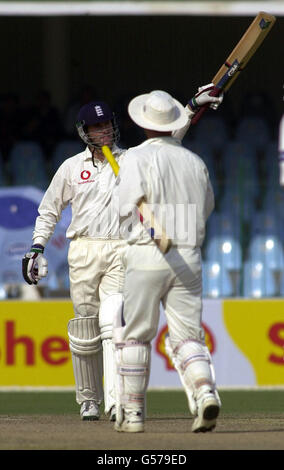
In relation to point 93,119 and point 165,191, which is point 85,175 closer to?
point 93,119

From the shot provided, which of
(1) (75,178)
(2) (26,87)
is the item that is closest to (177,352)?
(1) (75,178)

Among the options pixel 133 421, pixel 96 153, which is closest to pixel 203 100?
pixel 96 153

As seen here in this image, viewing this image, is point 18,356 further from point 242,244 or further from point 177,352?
point 177,352

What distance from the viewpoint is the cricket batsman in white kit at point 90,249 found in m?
7.94

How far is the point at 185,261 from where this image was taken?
6637 millimetres

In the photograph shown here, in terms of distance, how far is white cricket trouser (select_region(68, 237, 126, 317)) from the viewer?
791 cm

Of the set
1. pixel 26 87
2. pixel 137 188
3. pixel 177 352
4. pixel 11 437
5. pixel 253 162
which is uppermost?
pixel 26 87

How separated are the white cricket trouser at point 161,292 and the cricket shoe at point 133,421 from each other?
1.29 feet

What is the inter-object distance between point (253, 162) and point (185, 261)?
6.49m

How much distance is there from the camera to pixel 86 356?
316 inches

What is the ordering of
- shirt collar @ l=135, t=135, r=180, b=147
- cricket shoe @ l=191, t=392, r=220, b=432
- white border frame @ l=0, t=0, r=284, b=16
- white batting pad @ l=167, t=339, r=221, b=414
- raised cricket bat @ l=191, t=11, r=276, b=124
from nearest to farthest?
cricket shoe @ l=191, t=392, r=220, b=432
white batting pad @ l=167, t=339, r=221, b=414
shirt collar @ l=135, t=135, r=180, b=147
raised cricket bat @ l=191, t=11, r=276, b=124
white border frame @ l=0, t=0, r=284, b=16

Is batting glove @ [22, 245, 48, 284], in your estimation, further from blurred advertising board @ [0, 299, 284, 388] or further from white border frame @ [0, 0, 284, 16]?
white border frame @ [0, 0, 284, 16]

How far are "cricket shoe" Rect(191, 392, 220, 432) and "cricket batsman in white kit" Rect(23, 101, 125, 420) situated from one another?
5.30ft

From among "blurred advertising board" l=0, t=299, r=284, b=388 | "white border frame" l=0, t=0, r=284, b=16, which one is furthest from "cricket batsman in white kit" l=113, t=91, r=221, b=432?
"white border frame" l=0, t=0, r=284, b=16
